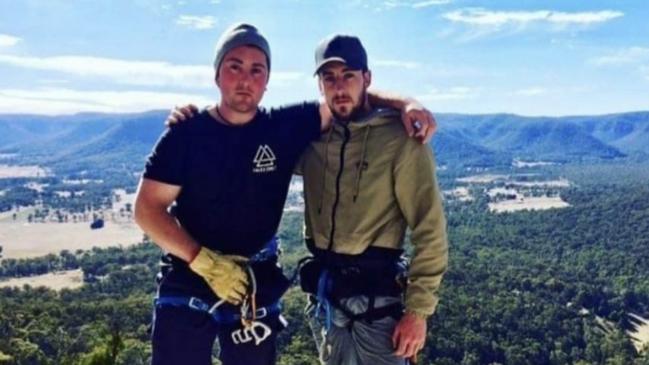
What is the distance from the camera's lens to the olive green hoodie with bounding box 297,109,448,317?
3.92 m

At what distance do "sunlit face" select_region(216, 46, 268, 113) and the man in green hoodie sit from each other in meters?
0.38

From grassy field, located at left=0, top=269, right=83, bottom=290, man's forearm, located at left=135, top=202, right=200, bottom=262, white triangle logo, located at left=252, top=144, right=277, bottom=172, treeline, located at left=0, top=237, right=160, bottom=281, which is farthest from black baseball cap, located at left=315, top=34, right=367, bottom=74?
treeline, located at left=0, top=237, right=160, bottom=281

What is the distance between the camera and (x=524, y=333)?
43938 mm

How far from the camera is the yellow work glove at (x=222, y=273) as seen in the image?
3.97 meters

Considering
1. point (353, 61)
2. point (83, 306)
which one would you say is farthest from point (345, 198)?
point (83, 306)

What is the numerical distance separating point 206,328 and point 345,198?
1.14 metres

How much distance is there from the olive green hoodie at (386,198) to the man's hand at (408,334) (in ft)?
0.17

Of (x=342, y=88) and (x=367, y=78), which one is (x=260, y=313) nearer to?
(x=342, y=88)

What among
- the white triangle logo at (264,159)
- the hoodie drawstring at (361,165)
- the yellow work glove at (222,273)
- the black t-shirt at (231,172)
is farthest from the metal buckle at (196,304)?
the hoodie drawstring at (361,165)

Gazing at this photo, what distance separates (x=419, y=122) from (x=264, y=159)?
0.95 meters

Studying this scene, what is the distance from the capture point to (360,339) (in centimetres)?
406

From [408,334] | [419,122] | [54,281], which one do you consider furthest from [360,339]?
[54,281]

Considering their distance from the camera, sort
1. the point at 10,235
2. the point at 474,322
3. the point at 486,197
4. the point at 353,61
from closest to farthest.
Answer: the point at 353,61 < the point at 474,322 < the point at 10,235 < the point at 486,197

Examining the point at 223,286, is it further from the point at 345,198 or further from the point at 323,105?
the point at 323,105
